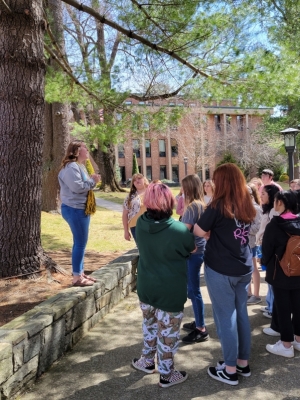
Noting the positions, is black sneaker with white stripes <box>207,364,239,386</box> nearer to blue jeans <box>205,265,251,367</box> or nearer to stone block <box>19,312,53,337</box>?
blue jeans <box>205,265,251,367</box>

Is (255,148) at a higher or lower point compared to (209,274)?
higher

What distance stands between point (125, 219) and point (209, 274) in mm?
2437

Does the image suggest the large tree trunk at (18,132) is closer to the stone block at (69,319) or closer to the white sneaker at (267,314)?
A: the stone block at (69,319)

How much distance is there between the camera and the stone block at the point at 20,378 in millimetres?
2617

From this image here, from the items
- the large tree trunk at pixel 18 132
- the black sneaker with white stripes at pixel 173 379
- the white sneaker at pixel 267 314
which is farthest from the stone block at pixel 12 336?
the white sneaker at pixel 267 314

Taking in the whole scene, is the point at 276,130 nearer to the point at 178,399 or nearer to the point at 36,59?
the point at 36,59

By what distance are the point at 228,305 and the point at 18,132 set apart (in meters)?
3.24

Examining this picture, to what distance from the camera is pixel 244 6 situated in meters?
6.45

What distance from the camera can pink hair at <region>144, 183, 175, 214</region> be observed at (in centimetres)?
283

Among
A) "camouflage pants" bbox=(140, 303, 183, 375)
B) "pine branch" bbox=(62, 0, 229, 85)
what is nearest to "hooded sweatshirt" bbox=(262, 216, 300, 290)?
"camouflage pants" bbox=(140, 303, 183, 375)

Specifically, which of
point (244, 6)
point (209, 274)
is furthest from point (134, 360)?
point (244, 6)

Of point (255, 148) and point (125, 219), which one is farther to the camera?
point (255, 148)

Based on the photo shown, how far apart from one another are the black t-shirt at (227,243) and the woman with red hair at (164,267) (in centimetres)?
19

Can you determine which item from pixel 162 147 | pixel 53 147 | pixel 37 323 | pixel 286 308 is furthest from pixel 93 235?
pixel 162 147
